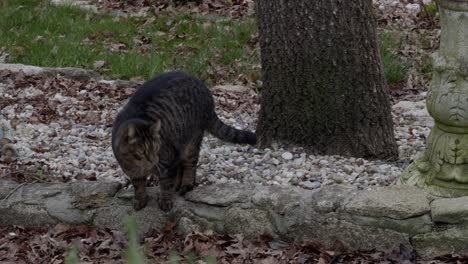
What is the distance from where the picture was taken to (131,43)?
10.7 meters

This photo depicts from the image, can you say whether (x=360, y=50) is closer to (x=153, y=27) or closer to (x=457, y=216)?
(x=457, y=216)

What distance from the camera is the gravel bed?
19.8ft

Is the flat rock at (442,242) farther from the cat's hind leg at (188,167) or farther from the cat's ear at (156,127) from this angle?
the cat's ear at (156,127)

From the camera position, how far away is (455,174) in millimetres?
5207

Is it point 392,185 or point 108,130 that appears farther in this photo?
point 108,130

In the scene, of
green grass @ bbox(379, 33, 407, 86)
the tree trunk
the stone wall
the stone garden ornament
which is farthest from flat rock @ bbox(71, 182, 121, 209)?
green grass @ bbox(379, 33, 407, 86)

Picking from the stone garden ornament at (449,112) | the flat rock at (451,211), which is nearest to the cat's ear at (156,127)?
the stone garden ornament at (449,112)

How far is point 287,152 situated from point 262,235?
1066 millimetres

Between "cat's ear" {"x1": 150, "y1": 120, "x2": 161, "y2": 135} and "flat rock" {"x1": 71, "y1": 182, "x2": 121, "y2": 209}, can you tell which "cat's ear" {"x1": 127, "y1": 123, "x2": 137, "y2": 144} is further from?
"flat rock" {"x1": 71, "y1": 182, "x2": 121, "y2": 209}

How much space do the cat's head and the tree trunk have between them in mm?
1281

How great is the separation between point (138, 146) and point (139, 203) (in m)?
0.51

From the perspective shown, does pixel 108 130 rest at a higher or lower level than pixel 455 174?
lower

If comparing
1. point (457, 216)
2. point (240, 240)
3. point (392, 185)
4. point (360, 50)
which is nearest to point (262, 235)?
point (240, 240)

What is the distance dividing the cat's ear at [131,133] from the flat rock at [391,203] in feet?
4.28
